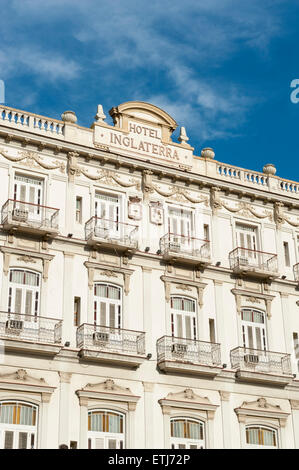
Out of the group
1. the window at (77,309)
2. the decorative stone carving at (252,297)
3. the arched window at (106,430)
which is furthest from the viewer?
the decorative stone carving at (252,297)

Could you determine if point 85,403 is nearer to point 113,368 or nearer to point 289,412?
point 113,368

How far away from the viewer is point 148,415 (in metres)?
31.2

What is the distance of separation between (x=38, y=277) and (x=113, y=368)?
15.7 feet

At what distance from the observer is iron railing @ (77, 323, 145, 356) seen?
3095cm

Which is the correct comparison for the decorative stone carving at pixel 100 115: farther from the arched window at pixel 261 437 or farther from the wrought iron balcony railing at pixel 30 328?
the arched window at pixel 261 437

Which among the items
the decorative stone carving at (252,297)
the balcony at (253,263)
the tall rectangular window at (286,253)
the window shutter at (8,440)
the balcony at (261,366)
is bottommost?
the window shutter at (8,440)

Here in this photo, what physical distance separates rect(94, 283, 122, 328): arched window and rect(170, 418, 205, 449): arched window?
4.68 metres

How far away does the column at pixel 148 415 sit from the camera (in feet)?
101

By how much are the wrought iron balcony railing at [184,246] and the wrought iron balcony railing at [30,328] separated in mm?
6507

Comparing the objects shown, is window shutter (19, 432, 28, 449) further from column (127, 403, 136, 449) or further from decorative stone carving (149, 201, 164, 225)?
decorative stone carving (149, 201, 164, 225)

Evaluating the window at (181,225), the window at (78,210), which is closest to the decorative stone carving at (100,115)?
the window at (78,210)

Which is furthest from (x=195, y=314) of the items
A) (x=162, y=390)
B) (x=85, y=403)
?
(x=85, y=403)

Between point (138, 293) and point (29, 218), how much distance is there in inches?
221

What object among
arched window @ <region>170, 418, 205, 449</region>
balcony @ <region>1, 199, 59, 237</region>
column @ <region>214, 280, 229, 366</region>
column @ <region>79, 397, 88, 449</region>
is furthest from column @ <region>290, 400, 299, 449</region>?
balcony @ <region>1, 199, 59, 237</region>
